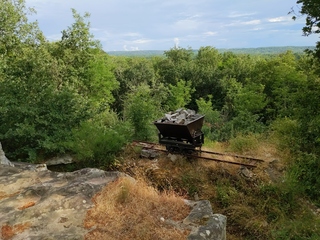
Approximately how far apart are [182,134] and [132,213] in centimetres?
502

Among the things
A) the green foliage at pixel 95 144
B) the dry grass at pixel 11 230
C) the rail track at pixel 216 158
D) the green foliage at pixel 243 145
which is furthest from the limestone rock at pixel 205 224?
the green foliage at pixel 243 145

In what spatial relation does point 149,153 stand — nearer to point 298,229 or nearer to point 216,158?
point 216,158

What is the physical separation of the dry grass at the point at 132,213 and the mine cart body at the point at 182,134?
3928 mm

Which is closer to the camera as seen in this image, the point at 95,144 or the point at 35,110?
the point at 95,144

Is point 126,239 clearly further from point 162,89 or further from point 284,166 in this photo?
point 162,89

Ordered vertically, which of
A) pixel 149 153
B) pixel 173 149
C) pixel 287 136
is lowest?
pixel 149 153

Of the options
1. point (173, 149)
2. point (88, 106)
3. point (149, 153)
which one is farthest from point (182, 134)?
point (88, 106)

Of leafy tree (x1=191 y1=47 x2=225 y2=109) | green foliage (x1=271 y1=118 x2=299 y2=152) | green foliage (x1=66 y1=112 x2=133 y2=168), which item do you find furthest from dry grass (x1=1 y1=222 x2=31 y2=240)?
leafy tree (x1=191 y1=47 x2=225 y2=109)

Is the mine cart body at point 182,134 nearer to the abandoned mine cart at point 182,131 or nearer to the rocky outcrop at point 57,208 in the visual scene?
the abandoned mine cart at point 182,131

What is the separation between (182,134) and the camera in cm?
912

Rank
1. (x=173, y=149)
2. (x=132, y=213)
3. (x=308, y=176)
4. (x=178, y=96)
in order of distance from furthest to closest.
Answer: (x=178, y=96) → (x=173, y=149) → (x=308, y=176) → (x=132, y=213)

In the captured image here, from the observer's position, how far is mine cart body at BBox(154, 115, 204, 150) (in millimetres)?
8867

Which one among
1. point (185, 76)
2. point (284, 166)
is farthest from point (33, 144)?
point (185, 76)

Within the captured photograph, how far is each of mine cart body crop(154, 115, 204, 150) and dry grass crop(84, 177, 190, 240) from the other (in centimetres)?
393
